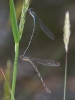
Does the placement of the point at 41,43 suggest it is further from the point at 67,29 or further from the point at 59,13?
the point at 67,29

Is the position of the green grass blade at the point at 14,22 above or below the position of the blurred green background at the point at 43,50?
above

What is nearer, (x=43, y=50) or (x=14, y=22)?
(x=14, y=22)

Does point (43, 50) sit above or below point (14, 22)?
below

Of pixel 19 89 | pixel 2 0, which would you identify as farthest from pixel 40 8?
pixel 19 89

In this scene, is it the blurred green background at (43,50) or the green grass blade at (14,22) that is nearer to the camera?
the green grass blade at (14,22)

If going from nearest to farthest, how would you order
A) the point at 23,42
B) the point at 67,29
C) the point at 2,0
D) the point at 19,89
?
the point at 67,29, the point at 19,89, the point at 23,42, the point at 2,0

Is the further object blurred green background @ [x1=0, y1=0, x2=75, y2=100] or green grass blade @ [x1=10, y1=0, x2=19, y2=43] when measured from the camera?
blurred green background @ [x1=0, y1=0, x2=75, y2=100]

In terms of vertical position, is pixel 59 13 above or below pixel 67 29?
below

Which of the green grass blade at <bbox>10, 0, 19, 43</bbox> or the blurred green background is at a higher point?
the green grass blade at <bbox>10, 0, 19, 43</bbox>
